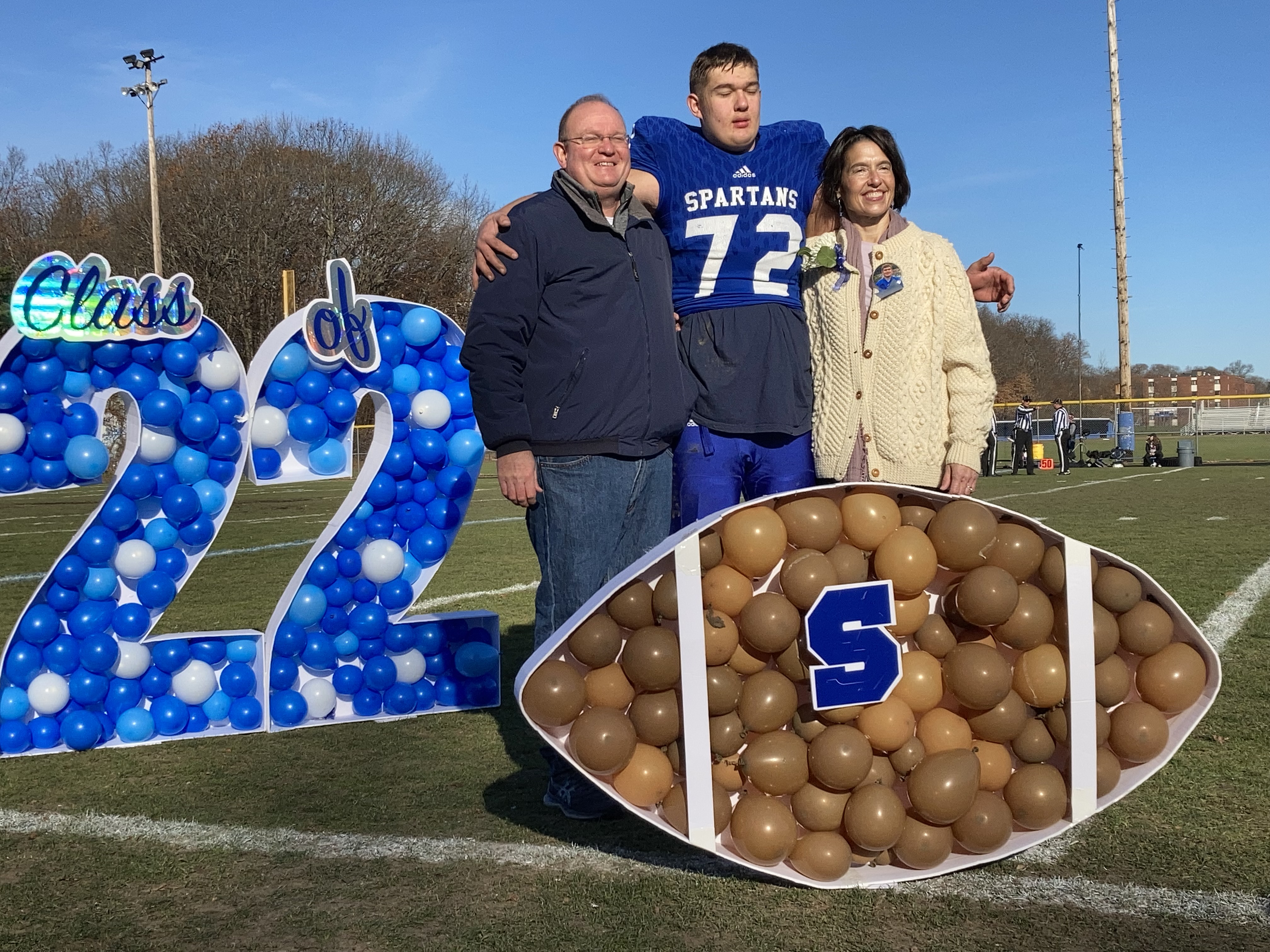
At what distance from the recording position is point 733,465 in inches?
134

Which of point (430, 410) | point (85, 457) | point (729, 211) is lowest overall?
point (85, 457)

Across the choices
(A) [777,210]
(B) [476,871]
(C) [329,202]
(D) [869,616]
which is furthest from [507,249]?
(C) [329,202]

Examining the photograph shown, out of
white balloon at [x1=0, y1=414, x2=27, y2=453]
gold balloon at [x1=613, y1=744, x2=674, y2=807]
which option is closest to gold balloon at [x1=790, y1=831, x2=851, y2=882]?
gold balloon at [x1=613, y1=744, x2=674, y2=807]

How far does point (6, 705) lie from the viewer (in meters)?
4.30

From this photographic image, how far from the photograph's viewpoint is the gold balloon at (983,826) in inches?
110

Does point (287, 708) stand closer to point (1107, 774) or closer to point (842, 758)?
point (842, 758)

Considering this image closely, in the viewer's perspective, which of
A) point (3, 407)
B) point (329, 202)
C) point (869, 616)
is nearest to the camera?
point (869, 616)

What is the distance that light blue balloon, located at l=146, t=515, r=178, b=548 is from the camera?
15.3 ft

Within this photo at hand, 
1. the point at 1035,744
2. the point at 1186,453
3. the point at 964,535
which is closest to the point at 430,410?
the point at 964,535

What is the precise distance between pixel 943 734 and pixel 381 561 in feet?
8.93

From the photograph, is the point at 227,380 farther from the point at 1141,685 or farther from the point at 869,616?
the point at 1141,685

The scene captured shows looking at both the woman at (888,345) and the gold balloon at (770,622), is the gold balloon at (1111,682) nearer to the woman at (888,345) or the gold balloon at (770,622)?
the woman at (888,345)

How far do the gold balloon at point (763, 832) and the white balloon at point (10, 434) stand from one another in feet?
10.3

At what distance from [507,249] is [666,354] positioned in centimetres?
55
